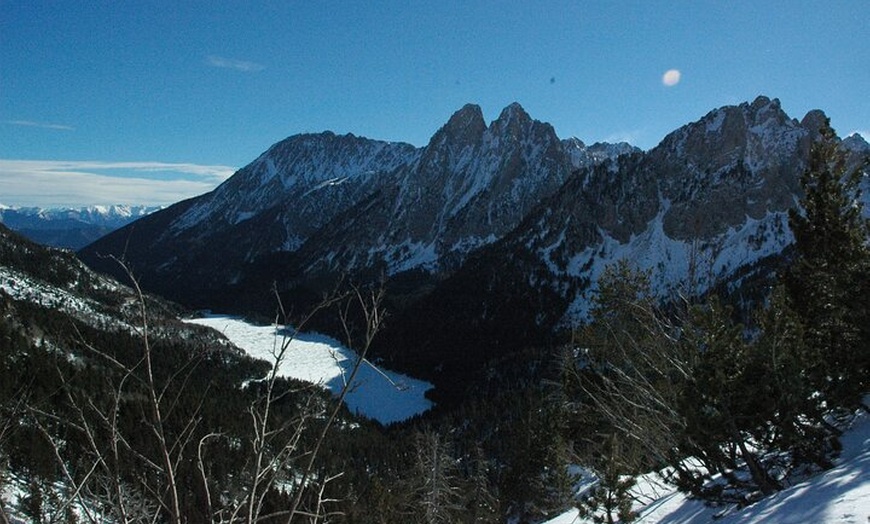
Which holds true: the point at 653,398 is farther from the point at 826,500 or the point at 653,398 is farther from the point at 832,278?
the point at 832,278

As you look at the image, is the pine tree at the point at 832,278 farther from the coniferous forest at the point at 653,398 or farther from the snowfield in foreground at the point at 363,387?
the snowfield in foreground at the point at 363,387

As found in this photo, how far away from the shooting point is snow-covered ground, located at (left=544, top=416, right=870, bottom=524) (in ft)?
21.5

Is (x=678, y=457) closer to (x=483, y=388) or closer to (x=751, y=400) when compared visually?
(x=751, y=400)

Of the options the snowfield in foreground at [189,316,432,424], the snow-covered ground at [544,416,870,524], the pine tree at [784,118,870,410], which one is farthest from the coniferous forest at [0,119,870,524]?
the snowfield in foreground at [189,316,432,424]

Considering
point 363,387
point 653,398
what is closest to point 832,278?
point 653,398

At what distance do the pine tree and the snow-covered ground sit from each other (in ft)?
3.44

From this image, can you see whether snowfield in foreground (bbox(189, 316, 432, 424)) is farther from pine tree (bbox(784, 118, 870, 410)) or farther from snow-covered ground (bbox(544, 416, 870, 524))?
snow-covered ground (bbox(544, 416, 870, 524))

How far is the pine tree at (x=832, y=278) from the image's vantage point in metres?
10.1

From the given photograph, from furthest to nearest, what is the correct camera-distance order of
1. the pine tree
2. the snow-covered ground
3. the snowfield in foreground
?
the snowfield in foreground → the pine tree → the snow-covered ground

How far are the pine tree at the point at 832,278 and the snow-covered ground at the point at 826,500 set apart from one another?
105 centimetres

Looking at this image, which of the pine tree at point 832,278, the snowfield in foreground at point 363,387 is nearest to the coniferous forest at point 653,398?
the pine tree at point 832,278

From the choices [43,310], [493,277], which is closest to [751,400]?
[43,310]

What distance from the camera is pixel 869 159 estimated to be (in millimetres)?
11812

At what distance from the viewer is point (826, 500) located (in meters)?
6.98
